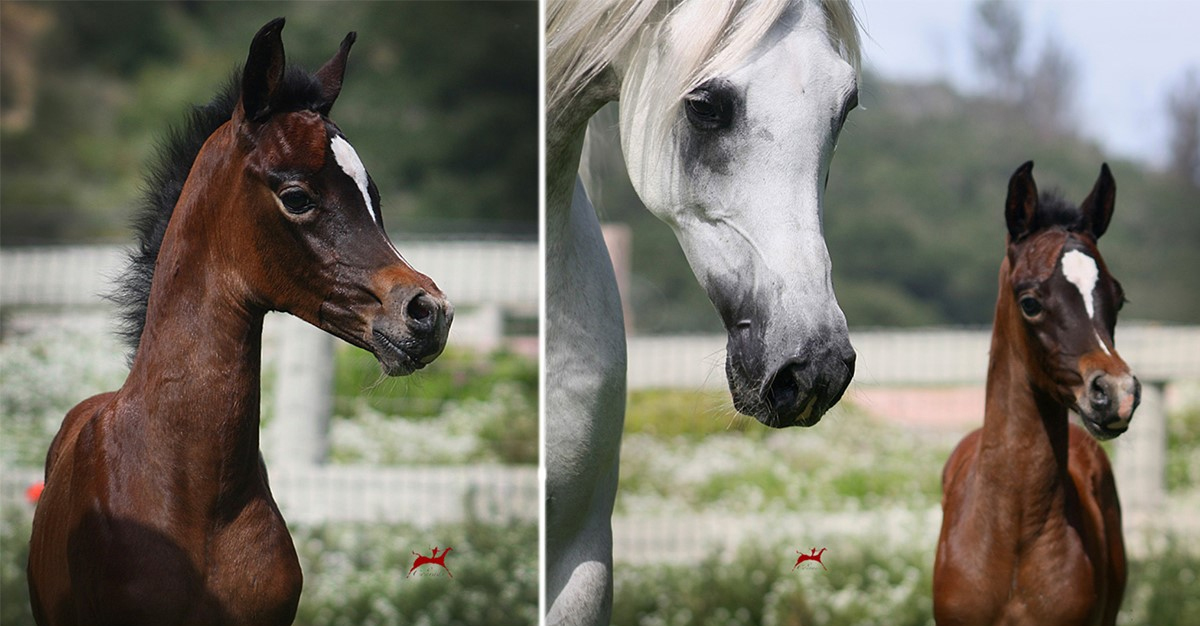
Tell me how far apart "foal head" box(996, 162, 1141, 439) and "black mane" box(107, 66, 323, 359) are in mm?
1532

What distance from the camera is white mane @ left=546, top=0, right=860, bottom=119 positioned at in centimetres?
176

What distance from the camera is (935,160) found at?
13.1 metres

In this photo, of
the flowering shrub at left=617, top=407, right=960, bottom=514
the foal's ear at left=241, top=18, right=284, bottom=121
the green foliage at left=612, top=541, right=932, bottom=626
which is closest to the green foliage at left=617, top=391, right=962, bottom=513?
the flowering shrub at left=617, top=407, right=960, bottom=514

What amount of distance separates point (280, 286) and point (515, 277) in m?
4.05

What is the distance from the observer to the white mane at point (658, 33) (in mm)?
1756

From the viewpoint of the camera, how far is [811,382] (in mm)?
1565

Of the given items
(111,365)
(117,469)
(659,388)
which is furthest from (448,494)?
(117,469)

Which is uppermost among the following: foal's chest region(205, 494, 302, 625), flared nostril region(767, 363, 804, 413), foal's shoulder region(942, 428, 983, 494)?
flared nostril region(767, 363, 804, 413)

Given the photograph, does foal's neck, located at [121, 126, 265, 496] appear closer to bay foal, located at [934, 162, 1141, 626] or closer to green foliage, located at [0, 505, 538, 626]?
bay foal, located at [934, 162, 1141, 626]

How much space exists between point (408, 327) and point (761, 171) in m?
0.57

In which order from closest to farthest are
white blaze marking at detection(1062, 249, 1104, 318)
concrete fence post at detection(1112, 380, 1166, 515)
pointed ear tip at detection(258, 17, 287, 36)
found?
pointed ear tip at detection(258, 17, 287, 36) → white blaze marking at detection(1062, 249, 1104, 318) → concrete fence post at detection(1112, 380, 1166, 515)

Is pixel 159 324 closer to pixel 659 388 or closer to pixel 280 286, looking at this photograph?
pixel 280 286

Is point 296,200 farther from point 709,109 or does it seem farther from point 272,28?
point 709,109

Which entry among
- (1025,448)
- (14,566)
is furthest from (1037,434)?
(14,566)
